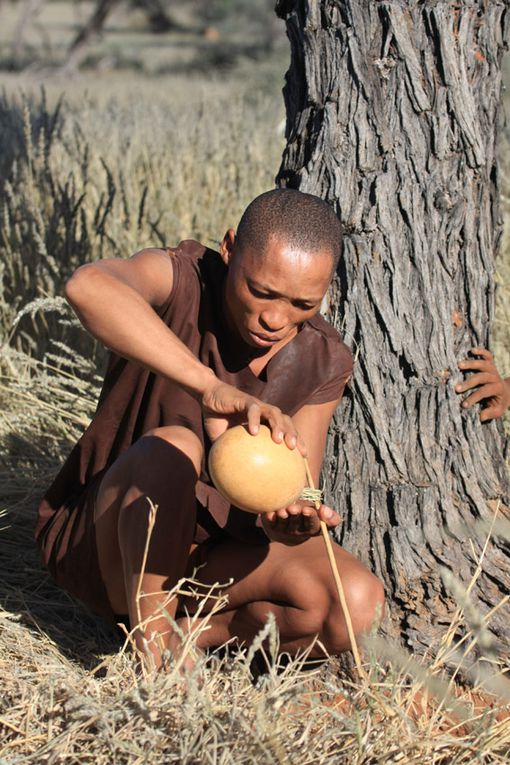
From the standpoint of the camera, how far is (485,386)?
2.79 meters

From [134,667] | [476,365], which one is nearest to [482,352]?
[476,365]

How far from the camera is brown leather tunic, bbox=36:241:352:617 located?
2562 millimetres

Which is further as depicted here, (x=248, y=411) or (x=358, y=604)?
(x=358, y=604)

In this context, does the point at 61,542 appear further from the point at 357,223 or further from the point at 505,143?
the point at 505,143

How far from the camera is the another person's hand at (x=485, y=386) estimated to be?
2773 mm

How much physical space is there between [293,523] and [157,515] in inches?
12.5

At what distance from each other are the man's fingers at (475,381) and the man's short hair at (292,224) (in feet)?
1.99

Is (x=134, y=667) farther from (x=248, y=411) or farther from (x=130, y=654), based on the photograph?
(x=248, y=411)

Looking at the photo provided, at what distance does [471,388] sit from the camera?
280cm

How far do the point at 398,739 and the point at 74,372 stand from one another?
8.03 ft

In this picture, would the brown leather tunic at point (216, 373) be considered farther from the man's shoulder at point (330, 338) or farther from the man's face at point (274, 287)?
the man's face at point (274, 287)

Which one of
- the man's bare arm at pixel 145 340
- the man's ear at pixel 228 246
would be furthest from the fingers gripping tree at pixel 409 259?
the man's bare arm at pixel 145 340

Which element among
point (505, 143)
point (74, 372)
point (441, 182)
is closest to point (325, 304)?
point (441, 182)

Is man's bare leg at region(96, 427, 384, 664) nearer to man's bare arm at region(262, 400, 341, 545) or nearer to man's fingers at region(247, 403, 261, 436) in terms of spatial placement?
man's bare arm at region(262, 400, 341, 545)
